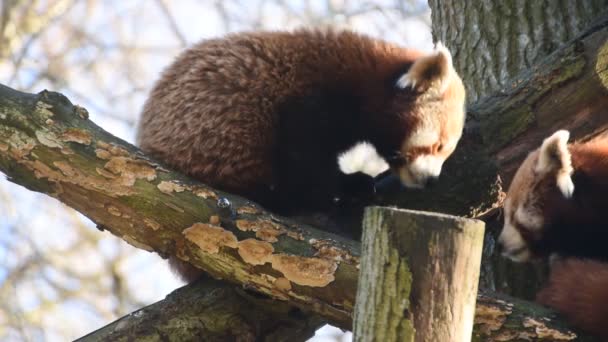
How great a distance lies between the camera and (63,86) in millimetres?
9969

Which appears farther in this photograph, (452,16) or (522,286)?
(452,16)

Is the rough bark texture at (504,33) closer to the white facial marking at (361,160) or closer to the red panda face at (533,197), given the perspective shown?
the red panda face at (533,197)

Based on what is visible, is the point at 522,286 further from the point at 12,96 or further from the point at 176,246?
the point at 12,96

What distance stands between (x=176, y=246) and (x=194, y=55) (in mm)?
820

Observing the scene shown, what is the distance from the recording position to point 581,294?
260 centimetres

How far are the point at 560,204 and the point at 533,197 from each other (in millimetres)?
108

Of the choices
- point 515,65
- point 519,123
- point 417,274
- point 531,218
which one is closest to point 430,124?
point 519,123

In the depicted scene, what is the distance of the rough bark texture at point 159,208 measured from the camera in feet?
8.87

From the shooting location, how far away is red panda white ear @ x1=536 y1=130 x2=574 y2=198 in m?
3.07

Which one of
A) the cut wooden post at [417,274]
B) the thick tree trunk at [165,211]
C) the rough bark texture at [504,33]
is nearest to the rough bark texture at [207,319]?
the thick tree trunk at [165,211]

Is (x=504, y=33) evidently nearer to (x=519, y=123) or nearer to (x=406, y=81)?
(x=519, y=123)

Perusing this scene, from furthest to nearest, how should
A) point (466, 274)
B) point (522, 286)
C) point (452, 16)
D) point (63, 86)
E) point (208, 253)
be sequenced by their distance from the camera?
1. point (63, 86)
2. point (452, 16)
3. point (522, 286)
4. point (208, 253)
5. point (466, 274)

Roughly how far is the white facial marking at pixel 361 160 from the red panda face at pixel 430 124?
0.12 metres

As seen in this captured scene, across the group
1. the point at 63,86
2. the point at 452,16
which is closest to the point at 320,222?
the point at 452,16
